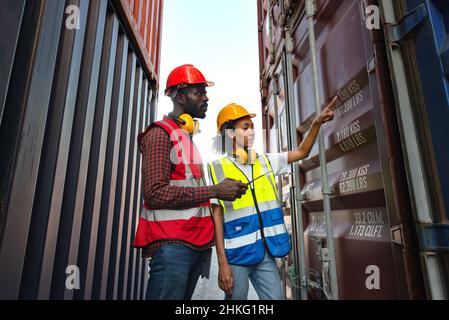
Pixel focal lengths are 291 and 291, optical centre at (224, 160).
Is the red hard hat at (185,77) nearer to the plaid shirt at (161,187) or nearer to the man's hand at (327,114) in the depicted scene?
the plaid shirt at (161,187)

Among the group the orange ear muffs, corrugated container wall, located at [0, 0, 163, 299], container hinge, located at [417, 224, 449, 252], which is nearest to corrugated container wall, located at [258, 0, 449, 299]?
container hinge, located at [417, 224, 449, 252]

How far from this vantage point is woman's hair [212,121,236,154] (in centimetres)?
199

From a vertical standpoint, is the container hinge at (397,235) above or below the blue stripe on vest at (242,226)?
below

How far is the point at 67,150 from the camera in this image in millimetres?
1476

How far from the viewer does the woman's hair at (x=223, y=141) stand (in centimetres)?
199

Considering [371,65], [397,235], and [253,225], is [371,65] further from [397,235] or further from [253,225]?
[253,225]

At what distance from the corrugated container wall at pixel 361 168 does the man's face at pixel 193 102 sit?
76cm

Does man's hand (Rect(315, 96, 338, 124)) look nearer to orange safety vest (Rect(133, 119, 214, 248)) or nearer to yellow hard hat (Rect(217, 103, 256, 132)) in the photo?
yellow hard hat (Rect(217, 103, 256, 132))

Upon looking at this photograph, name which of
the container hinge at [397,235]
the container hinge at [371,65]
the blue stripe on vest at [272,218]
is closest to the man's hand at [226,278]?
the blue stripe on vest at [272,218]

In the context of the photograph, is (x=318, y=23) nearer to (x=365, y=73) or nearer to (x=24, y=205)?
(x=365, y=73)

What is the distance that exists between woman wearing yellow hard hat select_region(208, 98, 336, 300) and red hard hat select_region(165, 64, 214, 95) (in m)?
0.48
